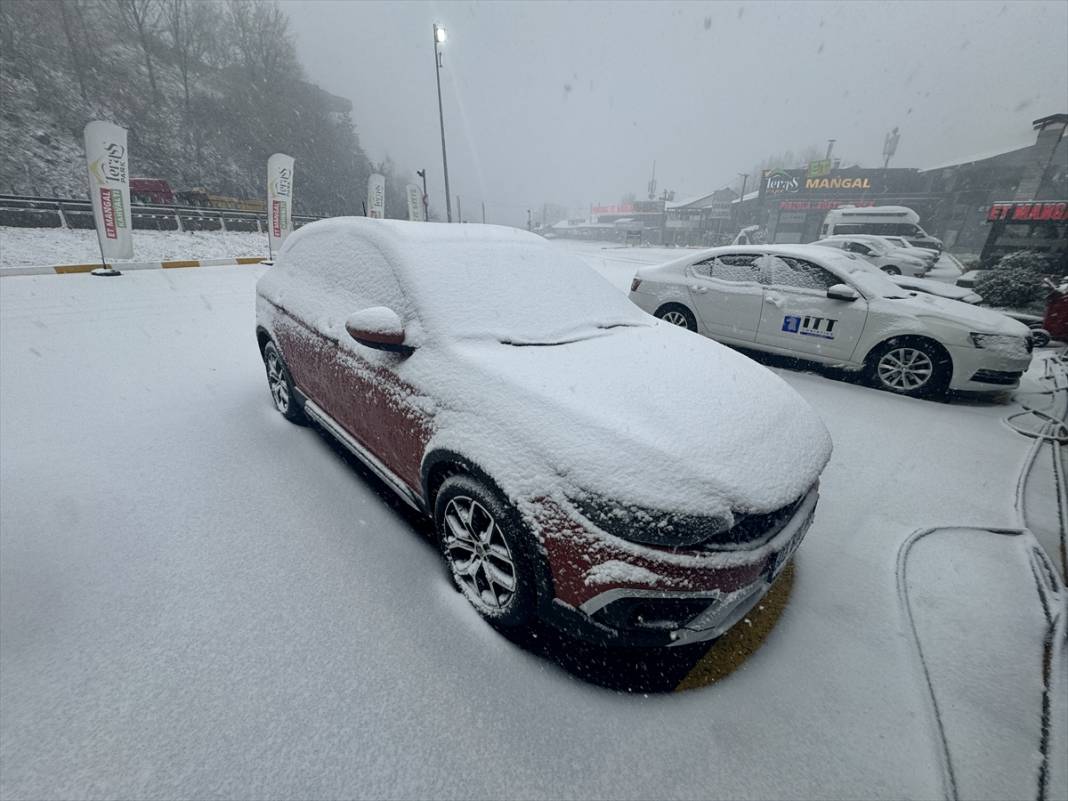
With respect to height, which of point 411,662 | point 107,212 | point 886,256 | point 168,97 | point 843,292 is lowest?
point 411,662

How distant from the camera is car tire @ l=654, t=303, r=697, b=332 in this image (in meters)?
5.78

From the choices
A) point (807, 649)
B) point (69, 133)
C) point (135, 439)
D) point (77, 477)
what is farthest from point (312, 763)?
point (69, 133)

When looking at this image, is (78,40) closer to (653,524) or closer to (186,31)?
(186,31)

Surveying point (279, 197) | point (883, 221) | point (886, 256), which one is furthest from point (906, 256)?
point (279, 197)

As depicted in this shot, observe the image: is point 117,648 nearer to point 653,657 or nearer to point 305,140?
point 653,657

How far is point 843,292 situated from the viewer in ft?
14.7

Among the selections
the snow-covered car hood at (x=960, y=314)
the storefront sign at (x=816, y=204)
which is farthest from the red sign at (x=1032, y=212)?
the storefront sign at (x=816, y=204)

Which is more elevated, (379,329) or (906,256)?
(906,256)

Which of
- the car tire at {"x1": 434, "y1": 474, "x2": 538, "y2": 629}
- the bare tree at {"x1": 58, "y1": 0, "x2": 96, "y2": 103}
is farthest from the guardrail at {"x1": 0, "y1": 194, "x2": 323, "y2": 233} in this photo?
the bare tree at {"x1": 58, "y1": 0, "x2": 96, "y2": 103}

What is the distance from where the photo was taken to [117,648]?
1.77m

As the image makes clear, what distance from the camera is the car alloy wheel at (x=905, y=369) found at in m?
4.41

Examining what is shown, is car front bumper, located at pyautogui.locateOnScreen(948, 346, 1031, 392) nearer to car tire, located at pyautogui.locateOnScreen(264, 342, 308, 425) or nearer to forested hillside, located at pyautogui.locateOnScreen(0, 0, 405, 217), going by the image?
car tire, located at pyautogui.locateOnScreen(264, 342, 308, 425)

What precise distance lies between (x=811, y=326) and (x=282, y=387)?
207 inches

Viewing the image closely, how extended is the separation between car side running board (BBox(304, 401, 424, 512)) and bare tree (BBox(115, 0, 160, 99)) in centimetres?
4636
